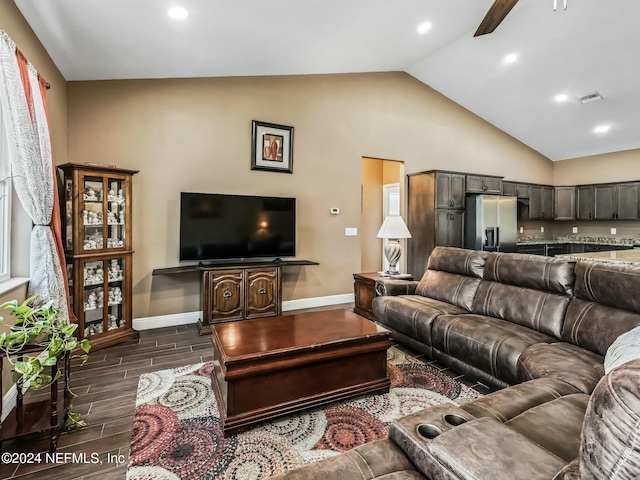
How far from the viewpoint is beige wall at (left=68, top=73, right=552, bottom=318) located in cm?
381

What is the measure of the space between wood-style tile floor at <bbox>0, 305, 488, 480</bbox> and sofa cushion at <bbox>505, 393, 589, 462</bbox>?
3.84 ft

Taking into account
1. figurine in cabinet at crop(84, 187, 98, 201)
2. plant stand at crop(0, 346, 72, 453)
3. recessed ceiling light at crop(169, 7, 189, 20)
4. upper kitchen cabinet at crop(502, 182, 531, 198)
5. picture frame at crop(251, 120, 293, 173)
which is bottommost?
plant stand at crop(0, 346, 72, 453)

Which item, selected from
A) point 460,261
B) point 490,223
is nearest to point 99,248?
point 460,261

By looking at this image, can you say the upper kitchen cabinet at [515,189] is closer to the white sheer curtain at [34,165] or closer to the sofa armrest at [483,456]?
the sofa armrest at [483,456]

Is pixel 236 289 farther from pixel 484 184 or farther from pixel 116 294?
pixel 484 184

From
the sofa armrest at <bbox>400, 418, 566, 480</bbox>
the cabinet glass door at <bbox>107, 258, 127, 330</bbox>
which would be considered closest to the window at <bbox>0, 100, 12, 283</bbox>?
the cabinet glass door at <bbox>107, 258, 127, 330</bbox>

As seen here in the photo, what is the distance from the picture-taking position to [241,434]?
1.96 m

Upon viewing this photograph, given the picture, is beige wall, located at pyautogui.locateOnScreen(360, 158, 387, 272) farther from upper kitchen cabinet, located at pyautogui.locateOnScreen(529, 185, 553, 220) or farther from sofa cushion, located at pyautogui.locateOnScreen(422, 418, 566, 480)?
sofa cushion, located at pyautogui.locateOnScreen(422, 418, 566, 480)

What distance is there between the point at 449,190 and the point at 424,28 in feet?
8.32

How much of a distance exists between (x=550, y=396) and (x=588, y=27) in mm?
4759

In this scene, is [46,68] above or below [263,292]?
above

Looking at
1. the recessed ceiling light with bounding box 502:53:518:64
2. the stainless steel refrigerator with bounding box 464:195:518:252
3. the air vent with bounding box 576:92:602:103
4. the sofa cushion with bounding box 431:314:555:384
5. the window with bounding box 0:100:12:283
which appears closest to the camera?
the sofa cushion with bounding box 431:314:555:384

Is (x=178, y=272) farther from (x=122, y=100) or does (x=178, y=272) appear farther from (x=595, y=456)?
(x=595, y=456)

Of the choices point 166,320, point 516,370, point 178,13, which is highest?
point 178,13
